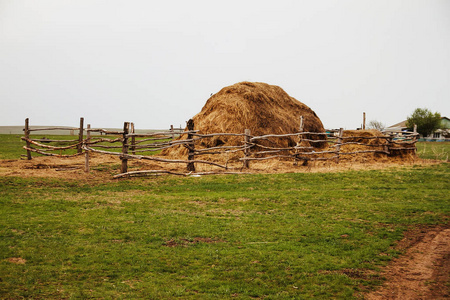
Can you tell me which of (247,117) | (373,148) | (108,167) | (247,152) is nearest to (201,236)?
(247,152)

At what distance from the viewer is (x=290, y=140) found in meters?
18.3

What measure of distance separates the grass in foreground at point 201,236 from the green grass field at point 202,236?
2 cm

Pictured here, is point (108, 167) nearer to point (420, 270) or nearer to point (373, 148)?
point (420, 270)

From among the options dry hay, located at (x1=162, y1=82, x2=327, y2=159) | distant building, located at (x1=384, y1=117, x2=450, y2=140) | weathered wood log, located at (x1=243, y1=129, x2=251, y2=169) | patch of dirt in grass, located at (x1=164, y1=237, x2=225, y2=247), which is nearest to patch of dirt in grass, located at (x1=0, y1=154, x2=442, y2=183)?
weathered wood log, located at (x1=243, y1=129, x2=251, y2=169)

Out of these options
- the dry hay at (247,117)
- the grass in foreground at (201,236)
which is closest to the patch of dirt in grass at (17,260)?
the grass in foreground at (201,236)

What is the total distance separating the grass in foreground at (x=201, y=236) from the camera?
180 inches

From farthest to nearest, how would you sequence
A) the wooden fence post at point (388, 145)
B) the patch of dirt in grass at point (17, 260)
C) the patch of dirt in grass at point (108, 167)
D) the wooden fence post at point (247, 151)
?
1. the wooden fence post at point (388, 145)
2. the wooden fence post at point (247, 151)
3. the patch of dirt in grass at point (108, 167)
4. the patch of dirt in grass at point (17, 260)

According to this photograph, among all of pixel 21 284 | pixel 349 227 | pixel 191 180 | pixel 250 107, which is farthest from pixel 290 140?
pixel 21 284

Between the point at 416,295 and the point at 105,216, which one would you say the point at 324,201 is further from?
the point at 105,216

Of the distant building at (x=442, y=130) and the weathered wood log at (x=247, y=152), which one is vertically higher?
the distant building at (x=442, y=130)

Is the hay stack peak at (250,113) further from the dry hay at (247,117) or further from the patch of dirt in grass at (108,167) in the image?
the patch of dirt in grass at (108,167)

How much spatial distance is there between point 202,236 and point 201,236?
0.9 inches

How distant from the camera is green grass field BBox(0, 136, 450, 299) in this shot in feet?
15.0

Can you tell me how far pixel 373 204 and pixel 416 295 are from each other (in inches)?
185
